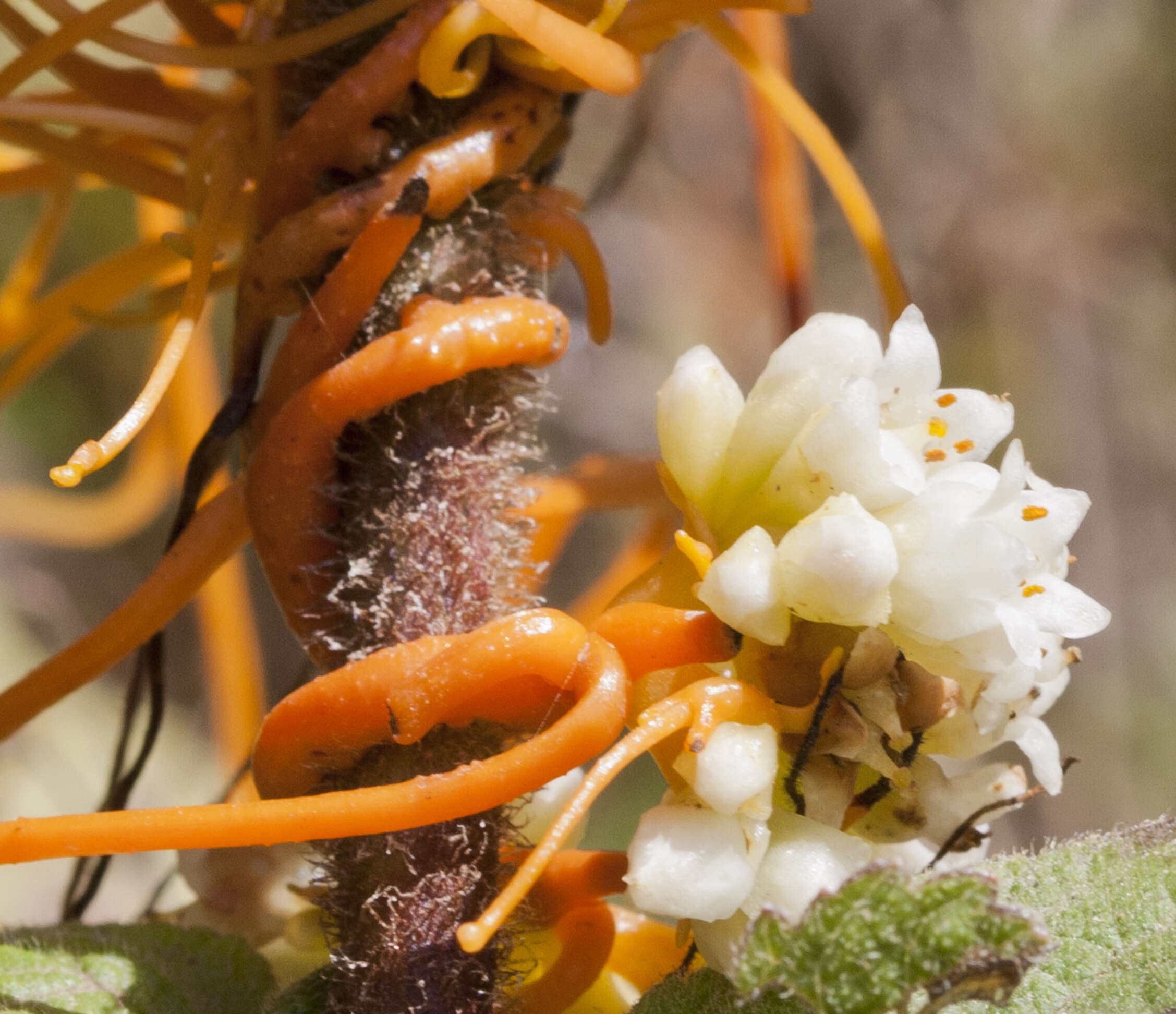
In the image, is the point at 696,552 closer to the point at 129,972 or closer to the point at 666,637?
the point at 666,637

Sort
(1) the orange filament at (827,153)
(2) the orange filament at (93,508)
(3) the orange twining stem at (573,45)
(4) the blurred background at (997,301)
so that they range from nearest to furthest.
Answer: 1. (3) the orange twining stem at (573,45)
2. (1) the orange filament at (827,153)
3. (2) the orange filament at (93,508)
4. (4) the blurred background at (997,301)

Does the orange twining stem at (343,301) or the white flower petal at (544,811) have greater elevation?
the orange twining stem at (343,301)

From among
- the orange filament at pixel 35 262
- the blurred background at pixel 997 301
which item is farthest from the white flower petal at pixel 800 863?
the blurred background at pixel 997 301

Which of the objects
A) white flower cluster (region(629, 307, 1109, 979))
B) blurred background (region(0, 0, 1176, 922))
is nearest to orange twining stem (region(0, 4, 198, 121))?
white flower cluster (region(629, 307, 1109, 979))

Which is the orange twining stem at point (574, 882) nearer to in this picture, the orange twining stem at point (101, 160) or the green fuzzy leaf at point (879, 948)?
the green fuzzy leaf at point (879, 948)

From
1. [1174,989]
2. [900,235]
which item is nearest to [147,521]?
[900,235]

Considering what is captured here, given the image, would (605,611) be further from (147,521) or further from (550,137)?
(147,521)
